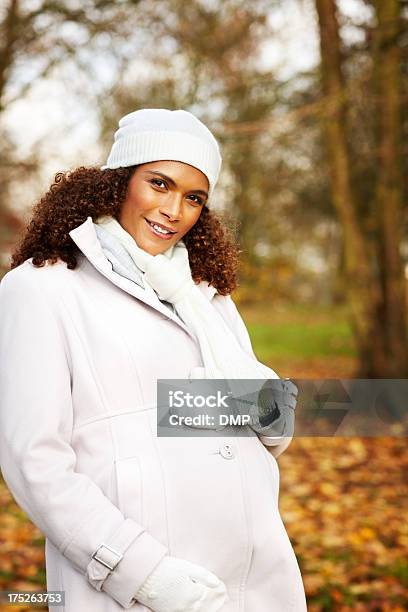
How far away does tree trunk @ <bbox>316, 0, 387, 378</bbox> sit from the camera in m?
7.40

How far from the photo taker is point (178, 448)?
193 cm

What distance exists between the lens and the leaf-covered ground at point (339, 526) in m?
3.92

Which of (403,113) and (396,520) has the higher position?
(403,113)

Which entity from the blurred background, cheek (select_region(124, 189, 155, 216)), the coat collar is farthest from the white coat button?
the blurred background

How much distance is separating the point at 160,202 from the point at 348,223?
5.77 meters

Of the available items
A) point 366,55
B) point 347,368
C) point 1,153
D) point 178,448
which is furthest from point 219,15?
point 178,448

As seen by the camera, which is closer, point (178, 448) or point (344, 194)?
point (178, 448)

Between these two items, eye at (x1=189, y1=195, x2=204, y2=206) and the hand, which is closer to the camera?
the hand

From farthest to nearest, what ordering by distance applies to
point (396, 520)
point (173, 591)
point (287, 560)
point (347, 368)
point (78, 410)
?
1. point (347, 368)
2. point (396, 520)
3. point (287, 560)
4. point (78, 410)
5. point (173, 591)

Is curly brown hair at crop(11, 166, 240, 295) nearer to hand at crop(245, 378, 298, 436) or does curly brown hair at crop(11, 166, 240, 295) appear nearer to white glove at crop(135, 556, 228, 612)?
hand at crop(245, 378, 298, 436)

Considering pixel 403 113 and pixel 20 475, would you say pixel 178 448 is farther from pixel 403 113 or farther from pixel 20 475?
pixel 403 113

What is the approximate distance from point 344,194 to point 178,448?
611 centimetres

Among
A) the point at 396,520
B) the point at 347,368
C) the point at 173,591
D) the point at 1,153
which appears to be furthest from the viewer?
the point at 347,368

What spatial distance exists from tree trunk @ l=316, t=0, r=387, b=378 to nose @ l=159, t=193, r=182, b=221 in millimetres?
5251
